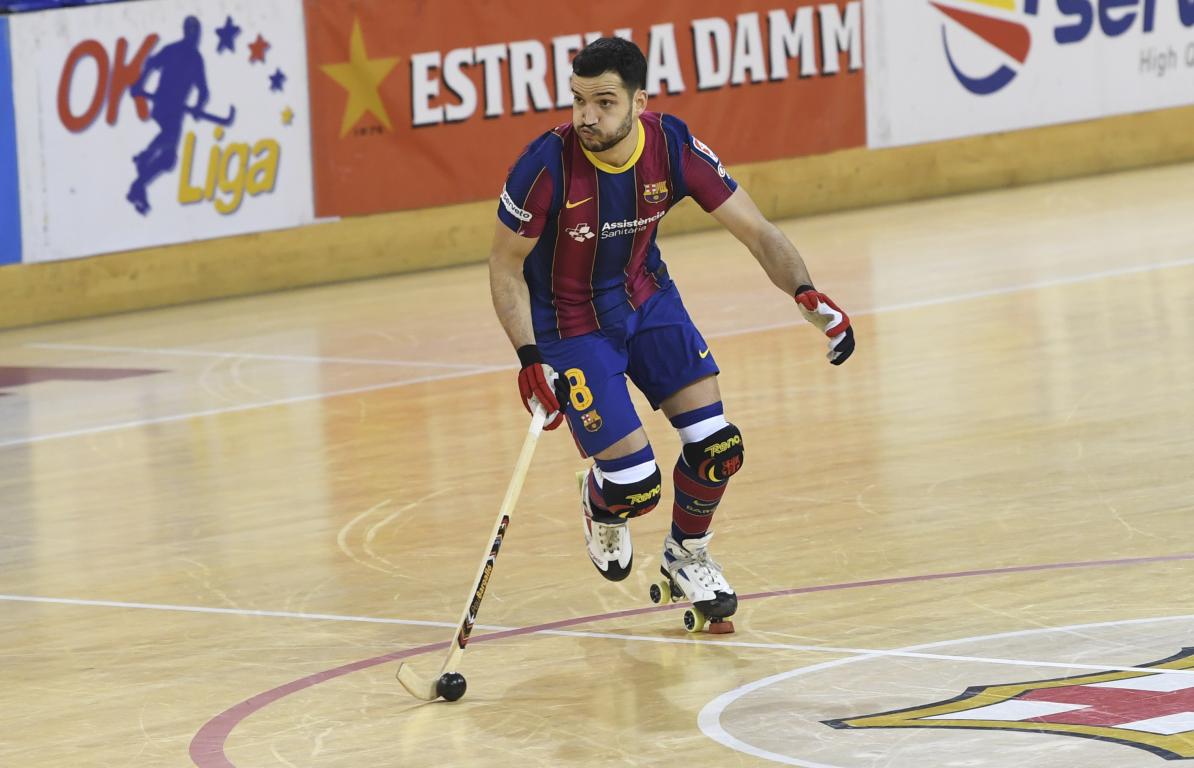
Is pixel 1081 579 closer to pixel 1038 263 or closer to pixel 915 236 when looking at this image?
pixel 1038 263

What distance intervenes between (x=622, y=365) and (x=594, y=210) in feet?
1.95

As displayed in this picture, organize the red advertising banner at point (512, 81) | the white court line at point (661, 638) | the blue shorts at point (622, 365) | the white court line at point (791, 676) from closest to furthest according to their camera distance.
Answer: the white court line at point (791, 676) < the white court line at point (661, 638) < the blue shorts at point (622, 365) < the red advertising banner at point (512, 81)

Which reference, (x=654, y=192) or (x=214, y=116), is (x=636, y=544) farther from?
(x=214, y=116)

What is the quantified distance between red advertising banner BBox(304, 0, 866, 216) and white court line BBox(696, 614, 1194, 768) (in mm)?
13026

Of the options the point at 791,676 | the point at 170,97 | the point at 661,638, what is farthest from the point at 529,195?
the point at 170,97

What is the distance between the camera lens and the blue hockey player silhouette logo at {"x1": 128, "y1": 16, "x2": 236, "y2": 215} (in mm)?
19453

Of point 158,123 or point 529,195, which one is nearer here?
point 529,195

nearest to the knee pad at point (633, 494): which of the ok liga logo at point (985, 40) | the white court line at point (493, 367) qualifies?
the white court line at point (493, 367)

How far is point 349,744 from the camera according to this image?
6.98 metres

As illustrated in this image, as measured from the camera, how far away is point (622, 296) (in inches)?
332

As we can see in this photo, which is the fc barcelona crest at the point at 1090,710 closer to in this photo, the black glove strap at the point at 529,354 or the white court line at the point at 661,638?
the white court line at the point at 661,638

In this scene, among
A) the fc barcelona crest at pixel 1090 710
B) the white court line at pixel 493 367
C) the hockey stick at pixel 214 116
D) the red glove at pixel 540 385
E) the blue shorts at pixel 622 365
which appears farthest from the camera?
the hockey stick at pixel 214 116

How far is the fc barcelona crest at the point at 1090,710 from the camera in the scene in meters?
6.39

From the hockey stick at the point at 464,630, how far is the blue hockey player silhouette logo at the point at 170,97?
1215 cm
